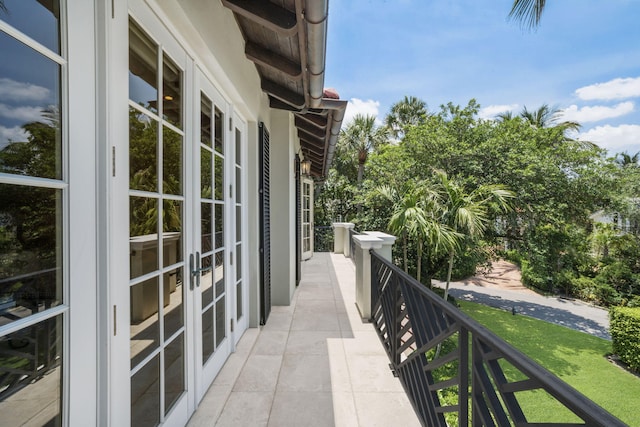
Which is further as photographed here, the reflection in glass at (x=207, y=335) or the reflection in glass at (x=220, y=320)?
the reflection in glass at (x=220, y=320)

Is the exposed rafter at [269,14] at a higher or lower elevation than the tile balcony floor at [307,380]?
higher

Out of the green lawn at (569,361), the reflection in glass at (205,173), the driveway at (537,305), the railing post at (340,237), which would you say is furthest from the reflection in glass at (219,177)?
the driveway at (537,305)

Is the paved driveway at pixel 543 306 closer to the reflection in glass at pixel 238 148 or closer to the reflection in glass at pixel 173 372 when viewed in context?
the reflection in glass at pixel 238 148

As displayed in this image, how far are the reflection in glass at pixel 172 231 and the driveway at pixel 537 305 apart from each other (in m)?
10.7

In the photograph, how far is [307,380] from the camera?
2.55m

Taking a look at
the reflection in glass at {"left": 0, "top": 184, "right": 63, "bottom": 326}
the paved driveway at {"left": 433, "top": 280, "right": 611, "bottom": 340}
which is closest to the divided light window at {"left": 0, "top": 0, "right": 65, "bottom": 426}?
the reflection in glass at {"left": 0, "top": 184, "right": 63, "bottom": 326}

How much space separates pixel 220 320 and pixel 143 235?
140 cm

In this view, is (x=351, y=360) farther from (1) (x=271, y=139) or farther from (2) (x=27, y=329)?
(1) (x=271, y=139)

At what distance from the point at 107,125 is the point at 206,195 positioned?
1.13 metres

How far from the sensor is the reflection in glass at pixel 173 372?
1.72 m

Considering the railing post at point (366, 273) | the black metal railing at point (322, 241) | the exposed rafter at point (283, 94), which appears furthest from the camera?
the black metal railing at point (322, 241)

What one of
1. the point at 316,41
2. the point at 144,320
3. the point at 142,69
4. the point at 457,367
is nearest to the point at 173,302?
the point at 144,320

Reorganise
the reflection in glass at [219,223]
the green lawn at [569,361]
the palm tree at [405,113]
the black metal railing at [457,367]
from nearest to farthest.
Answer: the black metal railing at [457,367]
the reflection in glass at [219,223]
the green lawn at [569,361]
the palm tree at [405,113]

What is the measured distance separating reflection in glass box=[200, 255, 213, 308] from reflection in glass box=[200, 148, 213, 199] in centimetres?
49
